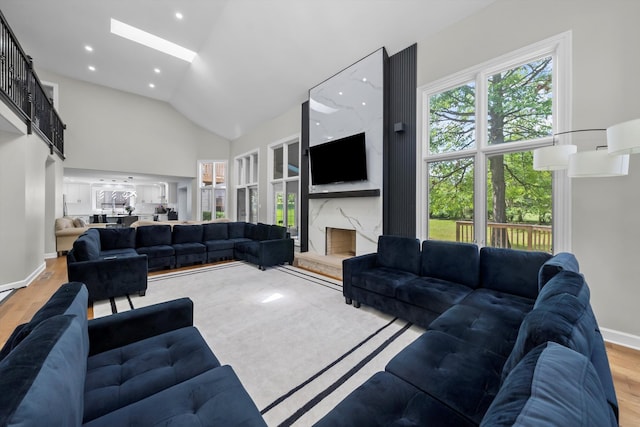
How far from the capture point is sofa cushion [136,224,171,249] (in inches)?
208

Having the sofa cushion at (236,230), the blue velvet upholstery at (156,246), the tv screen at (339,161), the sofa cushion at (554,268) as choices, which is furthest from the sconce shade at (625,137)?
the sofa cushion at (236,230)

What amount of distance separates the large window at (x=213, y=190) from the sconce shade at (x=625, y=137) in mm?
9518

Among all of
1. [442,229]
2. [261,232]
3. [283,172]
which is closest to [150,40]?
[283,172]

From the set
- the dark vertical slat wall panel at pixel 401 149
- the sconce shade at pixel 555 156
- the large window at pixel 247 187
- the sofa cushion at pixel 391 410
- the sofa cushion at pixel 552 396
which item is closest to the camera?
the sofa cushion at pixel 552 396

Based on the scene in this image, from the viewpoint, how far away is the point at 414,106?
13.0 feet

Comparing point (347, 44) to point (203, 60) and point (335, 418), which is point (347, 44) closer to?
point (203, 60)

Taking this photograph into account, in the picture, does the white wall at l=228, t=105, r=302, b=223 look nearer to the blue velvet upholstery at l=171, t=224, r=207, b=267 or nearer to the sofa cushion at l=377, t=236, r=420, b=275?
the blue velvet upholstery at l=171, t=224, r=207, b=267

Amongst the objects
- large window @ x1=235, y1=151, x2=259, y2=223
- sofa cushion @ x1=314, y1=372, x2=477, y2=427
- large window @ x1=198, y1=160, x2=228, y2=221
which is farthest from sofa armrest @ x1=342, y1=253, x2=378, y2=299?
large window @ x1=198, y1=160, x2=228, y2=221

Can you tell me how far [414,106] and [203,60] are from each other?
16.6ft

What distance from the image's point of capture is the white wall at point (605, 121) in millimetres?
2383

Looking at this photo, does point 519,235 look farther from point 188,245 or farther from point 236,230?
point 236,230

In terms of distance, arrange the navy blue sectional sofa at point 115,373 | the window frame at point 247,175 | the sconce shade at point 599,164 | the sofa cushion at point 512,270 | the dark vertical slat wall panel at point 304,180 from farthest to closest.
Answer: the window frame at point 247,175, the dark vertical slat wall panel at point 304,180, the sofa cushion at point 512,270, the sconce shade at point 599,164, the navy blue sectional sofa at point 115,373

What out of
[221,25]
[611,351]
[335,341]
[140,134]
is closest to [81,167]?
[140,134]

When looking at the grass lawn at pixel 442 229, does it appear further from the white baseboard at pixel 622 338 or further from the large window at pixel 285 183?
the large window at pixel 285 183
